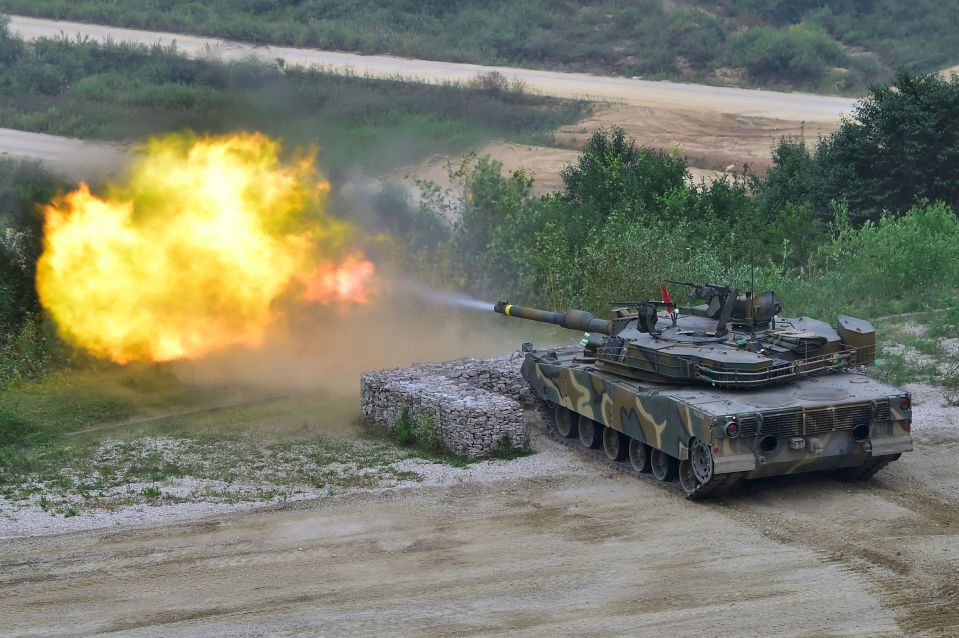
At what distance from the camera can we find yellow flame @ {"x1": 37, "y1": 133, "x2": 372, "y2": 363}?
28609mm

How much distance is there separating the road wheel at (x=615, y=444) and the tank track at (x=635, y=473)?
9 centimetres

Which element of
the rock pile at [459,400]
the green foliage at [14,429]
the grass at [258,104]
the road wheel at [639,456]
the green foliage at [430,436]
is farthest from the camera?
the grass at [258,104]

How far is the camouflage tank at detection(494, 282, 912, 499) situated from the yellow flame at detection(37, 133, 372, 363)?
30.5 feet

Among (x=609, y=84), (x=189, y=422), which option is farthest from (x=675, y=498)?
(x=609, y=84)

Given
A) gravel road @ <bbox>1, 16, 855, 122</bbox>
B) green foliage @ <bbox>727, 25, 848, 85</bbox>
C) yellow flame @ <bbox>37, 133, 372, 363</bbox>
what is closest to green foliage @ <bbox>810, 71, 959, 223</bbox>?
gravel road @ <bbox>1, 16, 855, 122</bbox>

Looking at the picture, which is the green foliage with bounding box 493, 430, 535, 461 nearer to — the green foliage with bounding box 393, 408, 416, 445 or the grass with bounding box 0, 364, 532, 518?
the grass with bounding box 0, 364, 532, 518

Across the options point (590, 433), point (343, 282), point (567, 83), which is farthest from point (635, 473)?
point (567, 83)

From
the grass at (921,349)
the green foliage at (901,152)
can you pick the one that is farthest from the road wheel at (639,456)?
the green foliage at (901,152)

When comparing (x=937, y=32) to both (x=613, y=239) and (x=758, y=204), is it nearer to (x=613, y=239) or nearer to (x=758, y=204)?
(x=758, y=204)

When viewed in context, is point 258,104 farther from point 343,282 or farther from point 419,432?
point 419,432

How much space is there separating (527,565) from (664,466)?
4.43 m

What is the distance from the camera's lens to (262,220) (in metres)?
29.9

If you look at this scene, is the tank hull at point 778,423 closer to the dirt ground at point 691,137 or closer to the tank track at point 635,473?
the tank track at point 635,473

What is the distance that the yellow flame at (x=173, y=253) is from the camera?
1126 inches
